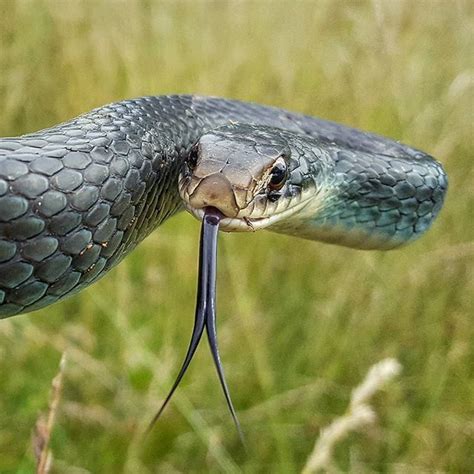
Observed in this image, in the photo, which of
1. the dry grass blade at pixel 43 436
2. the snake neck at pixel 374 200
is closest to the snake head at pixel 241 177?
the snake neck at pixel 374 200

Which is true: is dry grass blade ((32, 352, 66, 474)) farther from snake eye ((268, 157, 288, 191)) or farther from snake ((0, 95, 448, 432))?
snake eye ((268, 157, 288, 191))

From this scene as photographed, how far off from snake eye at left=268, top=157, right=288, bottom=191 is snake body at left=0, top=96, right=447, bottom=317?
19mm

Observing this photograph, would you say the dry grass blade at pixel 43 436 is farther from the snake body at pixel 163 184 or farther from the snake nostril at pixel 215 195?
the snake nostril at pixel 215 195

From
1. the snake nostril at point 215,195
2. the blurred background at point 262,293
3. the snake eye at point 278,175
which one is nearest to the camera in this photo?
the snake nostril at point 215,195

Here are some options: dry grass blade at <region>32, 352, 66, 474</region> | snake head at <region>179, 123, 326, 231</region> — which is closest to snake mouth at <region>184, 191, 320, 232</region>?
snake head at <region>179, 123, 326, 231</region>

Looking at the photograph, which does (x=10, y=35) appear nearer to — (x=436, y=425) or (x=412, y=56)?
(x=412, y=56)

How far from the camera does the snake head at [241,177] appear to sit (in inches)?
60.0

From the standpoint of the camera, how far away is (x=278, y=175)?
66.0 inches

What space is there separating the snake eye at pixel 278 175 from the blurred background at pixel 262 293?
998 millimetres

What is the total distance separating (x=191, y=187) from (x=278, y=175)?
23 centimetres

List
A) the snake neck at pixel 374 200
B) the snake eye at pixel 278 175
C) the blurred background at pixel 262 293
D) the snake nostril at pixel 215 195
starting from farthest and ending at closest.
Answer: the blurred background at pixel 262 293 → the snake neck at pixel 374 200 → the snake eye at pixel 278 175 → the snake nostril at pixel 215 195

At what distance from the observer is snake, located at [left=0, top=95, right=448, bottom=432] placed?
48.1 inches

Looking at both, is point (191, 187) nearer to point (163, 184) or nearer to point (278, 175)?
point (163, 184)

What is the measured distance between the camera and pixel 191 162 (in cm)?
158
